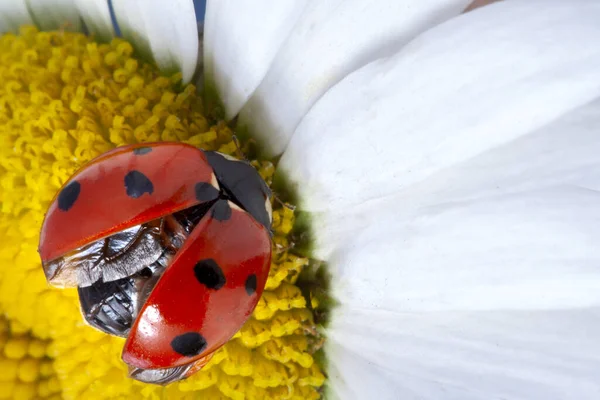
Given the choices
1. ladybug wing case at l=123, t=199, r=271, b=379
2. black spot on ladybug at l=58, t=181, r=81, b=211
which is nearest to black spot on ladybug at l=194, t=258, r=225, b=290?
ladybug wing case at l=123, t=199, r=271, b=379

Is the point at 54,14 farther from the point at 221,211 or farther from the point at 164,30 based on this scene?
the point at 221,211

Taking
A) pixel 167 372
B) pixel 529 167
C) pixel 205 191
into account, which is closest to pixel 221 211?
pixel 205 191

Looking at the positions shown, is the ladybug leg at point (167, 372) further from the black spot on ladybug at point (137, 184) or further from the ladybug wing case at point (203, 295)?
the black spot on ladybug at point (137, 184)

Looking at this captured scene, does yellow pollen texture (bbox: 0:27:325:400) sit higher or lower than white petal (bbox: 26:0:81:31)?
lower

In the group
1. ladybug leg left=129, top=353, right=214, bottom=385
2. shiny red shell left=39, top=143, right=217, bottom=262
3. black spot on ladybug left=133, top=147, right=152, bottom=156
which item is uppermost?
black spot on ladybug left=133, top=147, right=152, bottom=156

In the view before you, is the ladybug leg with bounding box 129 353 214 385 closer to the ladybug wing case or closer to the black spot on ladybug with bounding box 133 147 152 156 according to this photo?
the ladybug wing case

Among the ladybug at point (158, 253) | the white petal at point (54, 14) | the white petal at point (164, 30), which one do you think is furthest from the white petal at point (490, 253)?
the white petal at point (54, 14)
